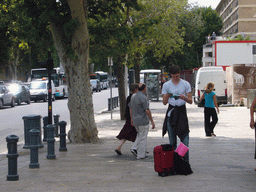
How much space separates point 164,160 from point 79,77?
5220 mm

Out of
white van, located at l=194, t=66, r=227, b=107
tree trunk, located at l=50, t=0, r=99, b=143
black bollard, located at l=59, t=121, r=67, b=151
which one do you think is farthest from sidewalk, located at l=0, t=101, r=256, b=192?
white van, located at l=194, t=66, r=227, b=107

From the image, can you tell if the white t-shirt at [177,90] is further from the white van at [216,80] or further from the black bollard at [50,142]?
the white van at [216,80]

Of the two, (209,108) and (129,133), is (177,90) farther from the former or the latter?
(209,108)

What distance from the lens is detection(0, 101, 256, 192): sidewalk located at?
6.66 metres

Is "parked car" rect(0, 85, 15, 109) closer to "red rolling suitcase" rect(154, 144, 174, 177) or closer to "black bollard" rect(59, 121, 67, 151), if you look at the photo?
"black bollard" rect(59, 121, 67, 151)

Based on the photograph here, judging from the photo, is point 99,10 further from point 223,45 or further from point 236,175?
point 223,45

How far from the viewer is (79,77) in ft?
39.6

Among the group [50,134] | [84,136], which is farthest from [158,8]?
[50,134]

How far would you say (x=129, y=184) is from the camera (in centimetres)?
681

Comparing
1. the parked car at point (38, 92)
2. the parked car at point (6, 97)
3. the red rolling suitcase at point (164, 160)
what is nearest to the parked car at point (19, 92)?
the parked car at point (6, 97)

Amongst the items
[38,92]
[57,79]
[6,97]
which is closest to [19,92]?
[6,97]

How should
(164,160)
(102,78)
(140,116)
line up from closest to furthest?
(164,160), (140,116), (102,78)

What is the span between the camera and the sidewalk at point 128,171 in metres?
6.66

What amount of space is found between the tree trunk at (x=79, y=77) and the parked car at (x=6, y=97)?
18.4m
